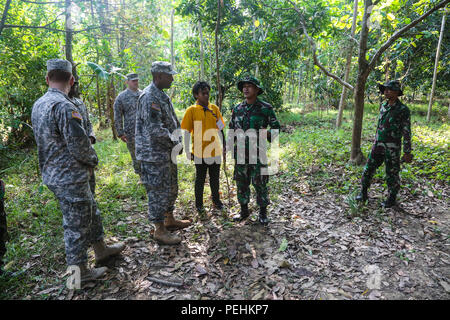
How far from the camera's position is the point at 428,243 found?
3342 millimetres

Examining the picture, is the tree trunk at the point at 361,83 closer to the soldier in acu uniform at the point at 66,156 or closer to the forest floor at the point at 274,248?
the forest floor at the point at 274,248

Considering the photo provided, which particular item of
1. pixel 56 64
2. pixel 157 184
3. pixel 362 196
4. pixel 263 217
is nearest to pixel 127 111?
pixel 157 184

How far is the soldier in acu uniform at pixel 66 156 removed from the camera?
2.38 m

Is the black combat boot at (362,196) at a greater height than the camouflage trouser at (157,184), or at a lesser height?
lesser

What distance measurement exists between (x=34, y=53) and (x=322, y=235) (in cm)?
804

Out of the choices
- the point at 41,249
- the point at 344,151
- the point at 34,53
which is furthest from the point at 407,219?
the point at 34,53

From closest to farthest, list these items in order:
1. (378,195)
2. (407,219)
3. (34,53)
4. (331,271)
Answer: (331,271)
(407,219)
(378,195)
(34,53)

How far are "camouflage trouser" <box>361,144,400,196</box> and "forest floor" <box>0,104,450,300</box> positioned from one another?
1.37 feet

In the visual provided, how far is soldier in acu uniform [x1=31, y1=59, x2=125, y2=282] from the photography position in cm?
238

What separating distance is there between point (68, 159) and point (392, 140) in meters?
4.54

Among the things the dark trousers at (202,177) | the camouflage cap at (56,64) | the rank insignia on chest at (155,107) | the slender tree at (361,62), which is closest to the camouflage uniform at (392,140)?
the slender tree at (361,62)

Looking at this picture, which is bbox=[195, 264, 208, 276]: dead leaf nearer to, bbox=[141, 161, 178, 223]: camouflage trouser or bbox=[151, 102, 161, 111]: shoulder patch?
bbox=[141, 161, 178, 223]: camouflage trouser

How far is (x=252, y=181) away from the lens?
3.79 meters
